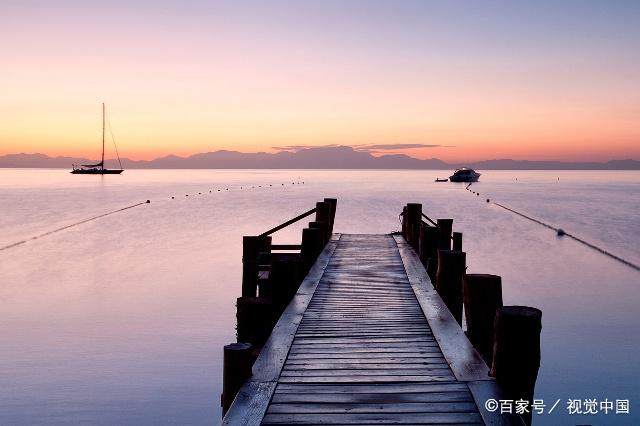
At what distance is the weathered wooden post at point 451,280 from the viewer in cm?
858

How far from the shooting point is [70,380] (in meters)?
11.9

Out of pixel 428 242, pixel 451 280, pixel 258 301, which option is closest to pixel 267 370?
pixel 258 301

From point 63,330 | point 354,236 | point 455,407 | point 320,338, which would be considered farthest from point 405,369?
point 63,330

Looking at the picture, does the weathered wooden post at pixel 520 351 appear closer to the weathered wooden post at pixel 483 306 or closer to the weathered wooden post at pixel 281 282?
the weathered wooden post at pixel 483 306

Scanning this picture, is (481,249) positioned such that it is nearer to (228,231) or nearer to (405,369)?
(228,231)

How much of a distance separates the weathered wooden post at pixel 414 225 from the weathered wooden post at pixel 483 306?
24.3 ft

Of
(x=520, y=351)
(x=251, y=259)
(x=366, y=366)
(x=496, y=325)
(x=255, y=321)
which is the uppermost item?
(x=496, y=325)

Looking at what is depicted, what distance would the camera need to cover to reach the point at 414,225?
583 inches

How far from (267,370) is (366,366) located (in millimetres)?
1011

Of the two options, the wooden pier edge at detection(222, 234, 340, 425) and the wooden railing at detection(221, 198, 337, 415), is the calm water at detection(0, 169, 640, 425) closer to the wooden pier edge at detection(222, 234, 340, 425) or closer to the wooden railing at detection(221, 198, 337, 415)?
the wooden railing at detection(221, 198, 337, 415)

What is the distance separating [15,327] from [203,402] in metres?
7.74

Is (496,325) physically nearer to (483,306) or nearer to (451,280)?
(483,306)

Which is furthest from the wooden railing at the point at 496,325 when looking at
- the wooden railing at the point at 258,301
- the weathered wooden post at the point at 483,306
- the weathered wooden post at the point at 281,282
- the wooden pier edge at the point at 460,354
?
the weathered wooden post at the point at 281,282

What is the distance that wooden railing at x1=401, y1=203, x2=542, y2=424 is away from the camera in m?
4.85
